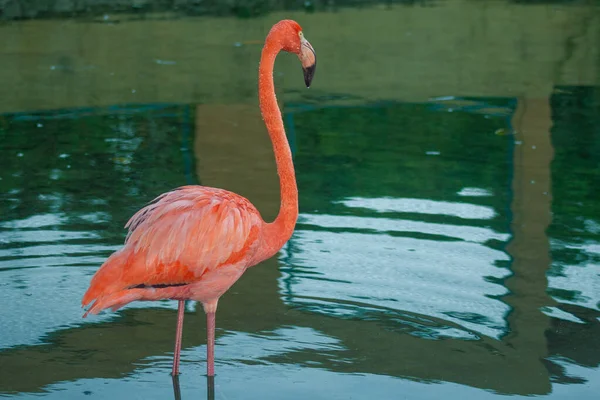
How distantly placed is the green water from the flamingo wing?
52 cm

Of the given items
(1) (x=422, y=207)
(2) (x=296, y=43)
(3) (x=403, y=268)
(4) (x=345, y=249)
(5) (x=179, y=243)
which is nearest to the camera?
(5) (x=179, y=243)

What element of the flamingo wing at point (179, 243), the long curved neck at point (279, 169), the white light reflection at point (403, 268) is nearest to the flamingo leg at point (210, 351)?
the flamingo wing at point (179, 243)

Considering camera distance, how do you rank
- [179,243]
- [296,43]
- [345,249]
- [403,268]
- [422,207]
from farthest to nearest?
[422,207] → [345,249] → [403,268] → [296,43] → [179,243]

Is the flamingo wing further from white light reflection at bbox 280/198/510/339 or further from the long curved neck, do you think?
white light reflection at bbox 280/198/510/339

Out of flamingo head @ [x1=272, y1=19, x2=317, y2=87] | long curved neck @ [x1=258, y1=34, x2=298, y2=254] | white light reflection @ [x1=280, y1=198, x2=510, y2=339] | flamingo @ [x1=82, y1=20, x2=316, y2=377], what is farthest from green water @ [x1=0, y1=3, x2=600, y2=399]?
flamingo head @ [x1=272, y1=19, x2=317, y2=87]

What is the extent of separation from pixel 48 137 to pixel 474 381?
602cm

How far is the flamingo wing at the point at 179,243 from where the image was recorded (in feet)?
16.0

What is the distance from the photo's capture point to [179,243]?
4.95 meters

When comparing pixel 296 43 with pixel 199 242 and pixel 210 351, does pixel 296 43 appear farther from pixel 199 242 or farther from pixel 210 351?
pixel 210 351

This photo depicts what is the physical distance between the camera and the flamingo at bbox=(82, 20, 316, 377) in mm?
4887

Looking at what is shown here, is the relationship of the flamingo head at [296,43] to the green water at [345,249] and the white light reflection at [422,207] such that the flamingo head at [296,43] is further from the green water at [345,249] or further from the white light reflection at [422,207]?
the white light reflection at [422,207]

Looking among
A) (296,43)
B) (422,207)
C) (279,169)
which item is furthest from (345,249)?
(296,43)

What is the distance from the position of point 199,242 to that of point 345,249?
2.09 metres

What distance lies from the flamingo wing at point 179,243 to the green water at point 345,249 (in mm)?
519
